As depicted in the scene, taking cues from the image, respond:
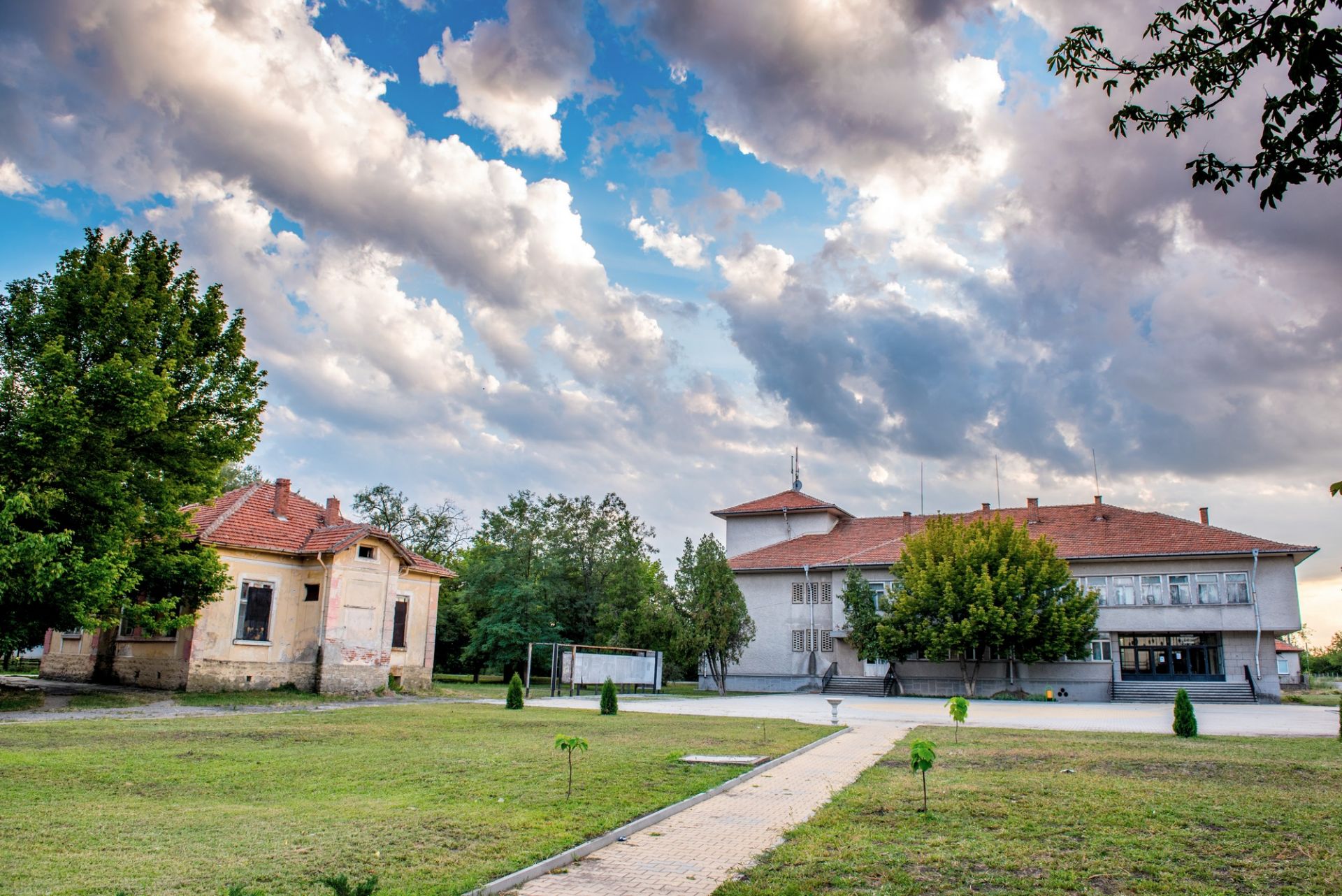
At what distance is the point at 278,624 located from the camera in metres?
28.5

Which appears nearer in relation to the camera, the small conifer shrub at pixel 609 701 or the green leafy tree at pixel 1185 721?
the green leafy tree at pixel 1185 721

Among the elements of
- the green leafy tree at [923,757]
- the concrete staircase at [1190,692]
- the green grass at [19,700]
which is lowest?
the concrete staircase at [1190,692]

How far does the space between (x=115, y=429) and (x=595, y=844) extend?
1802 centimetres

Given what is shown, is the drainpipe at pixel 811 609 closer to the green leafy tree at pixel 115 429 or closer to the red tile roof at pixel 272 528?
the red tile roof at pixel 272 528

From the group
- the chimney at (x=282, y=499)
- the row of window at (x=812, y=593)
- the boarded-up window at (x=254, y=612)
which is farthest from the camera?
the row of window at (x=812, y=593)

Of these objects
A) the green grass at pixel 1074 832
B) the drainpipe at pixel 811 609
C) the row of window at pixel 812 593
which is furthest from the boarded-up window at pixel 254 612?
the row of window at pixel 812 593

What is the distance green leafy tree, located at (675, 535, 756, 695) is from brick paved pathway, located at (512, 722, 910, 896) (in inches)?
1056

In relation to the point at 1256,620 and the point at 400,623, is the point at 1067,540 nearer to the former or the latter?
the point at 1256,620

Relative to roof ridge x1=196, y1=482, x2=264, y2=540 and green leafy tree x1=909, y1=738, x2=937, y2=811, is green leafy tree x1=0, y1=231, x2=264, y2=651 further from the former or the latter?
green leafy tree x1=909, y1=738, x2=937, y2=811

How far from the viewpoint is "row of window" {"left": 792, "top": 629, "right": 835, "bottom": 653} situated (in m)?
47.9

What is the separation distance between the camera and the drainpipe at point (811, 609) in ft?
157

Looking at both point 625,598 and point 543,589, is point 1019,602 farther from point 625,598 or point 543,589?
point 543,589

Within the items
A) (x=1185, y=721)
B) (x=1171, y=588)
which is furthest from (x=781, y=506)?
(x=1185, y=721)

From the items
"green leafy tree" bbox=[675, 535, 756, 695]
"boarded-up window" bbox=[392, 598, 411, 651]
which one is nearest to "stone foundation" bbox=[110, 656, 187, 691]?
"boarded-up window" bbox=[392, 598, 411, 651]
